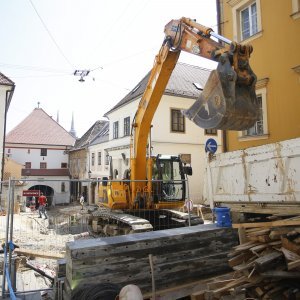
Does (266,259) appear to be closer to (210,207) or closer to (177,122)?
(210,207)

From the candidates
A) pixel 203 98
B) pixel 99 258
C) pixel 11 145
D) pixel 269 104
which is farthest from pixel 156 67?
pixel 11 145

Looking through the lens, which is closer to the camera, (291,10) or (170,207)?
(291,10)

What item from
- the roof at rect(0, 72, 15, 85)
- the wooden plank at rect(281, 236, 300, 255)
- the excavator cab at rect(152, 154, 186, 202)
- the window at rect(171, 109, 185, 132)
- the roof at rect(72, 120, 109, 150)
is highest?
the roof at rect(0, 72, 15, 85)

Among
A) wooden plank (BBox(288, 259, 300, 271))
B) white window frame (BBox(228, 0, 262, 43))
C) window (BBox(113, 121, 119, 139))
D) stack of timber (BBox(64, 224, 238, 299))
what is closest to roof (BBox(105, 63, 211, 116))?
window (BBox(113, 121, 119, 139))

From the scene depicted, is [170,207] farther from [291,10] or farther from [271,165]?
[291,10]

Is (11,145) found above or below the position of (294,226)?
above

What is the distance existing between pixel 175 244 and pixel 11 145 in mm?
43456

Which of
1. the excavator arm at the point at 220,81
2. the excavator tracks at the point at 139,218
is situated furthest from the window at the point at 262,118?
the excavator arm at the point at 220,81

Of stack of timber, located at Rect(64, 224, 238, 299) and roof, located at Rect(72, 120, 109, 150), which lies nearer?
stack of timber, located at Rect(64, 224, 238, 299)

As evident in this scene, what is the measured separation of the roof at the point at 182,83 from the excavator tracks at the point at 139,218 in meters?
13.5

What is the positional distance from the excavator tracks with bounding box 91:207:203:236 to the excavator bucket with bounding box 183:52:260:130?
336 cm

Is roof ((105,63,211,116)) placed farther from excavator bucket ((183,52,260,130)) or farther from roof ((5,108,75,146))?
roof ((5,108,75,146))

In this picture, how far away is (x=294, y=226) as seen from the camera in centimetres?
438

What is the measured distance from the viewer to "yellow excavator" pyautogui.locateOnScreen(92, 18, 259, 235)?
542cm
